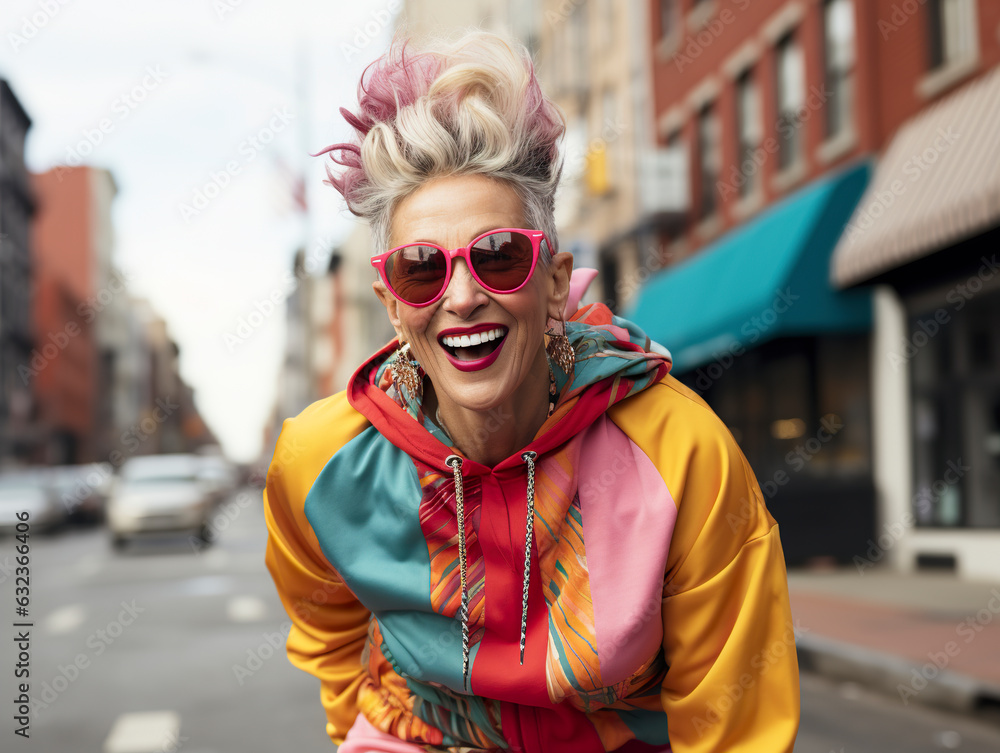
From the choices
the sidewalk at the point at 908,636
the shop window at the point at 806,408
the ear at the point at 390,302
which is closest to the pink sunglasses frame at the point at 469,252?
the ear at the point at 390,302

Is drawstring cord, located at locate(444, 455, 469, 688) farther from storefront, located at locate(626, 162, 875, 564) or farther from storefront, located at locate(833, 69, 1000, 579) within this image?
storefront, located at locate(626, 162, 875, 564)

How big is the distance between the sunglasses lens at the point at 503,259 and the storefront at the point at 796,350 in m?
11.1

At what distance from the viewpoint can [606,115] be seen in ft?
80.1

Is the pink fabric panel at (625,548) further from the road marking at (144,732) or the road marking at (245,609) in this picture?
the road marking at (245,609)

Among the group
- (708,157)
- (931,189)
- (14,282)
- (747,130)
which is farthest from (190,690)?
(14,282)

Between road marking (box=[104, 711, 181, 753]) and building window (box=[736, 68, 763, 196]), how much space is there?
13302 millimetres

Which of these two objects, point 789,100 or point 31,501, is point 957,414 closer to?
point 789,100

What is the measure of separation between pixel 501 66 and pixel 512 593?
0.94 meters

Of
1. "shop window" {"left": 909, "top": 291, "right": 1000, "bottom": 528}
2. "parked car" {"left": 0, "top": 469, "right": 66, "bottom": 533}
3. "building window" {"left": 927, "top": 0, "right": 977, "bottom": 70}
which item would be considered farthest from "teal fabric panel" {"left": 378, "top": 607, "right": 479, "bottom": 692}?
"parked car" {"left": 0, "top": 469, "right": 66, "bottom": 533}

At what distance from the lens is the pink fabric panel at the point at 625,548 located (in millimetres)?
1867

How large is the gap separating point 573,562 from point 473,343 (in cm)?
43

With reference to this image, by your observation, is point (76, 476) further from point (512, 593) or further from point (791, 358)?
point (512, 593)

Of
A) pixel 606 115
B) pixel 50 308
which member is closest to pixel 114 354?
pixel 50 308

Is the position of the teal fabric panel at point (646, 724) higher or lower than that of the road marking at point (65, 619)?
higher
